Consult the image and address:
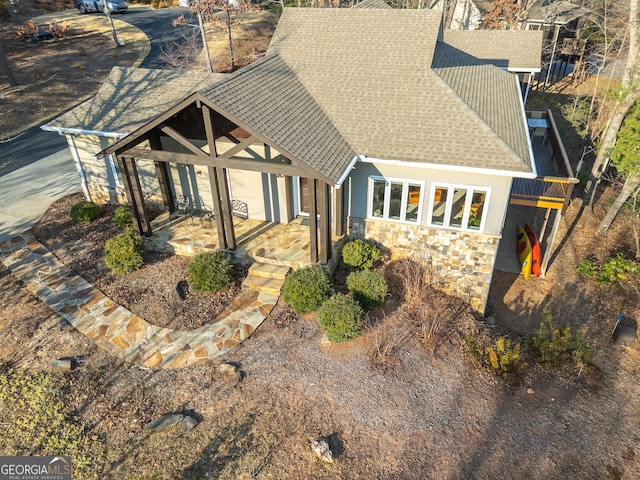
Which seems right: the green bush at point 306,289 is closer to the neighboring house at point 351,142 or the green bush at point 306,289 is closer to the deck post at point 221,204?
the neighboring house at point 351,142

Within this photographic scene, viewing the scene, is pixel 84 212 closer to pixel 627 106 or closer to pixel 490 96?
pixel 490 96

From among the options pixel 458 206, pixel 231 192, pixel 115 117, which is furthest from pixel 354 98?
pixel 115 117

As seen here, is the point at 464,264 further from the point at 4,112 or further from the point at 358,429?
the point at 4,112

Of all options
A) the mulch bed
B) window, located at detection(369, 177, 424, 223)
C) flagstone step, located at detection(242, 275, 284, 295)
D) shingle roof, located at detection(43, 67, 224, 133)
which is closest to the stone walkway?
flagstone step, located at detection(242, 275, 284, 295)

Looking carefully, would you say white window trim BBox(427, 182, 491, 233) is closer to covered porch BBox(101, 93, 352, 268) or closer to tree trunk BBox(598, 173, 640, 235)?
covered porch BBox(101, 93, 352, 268)

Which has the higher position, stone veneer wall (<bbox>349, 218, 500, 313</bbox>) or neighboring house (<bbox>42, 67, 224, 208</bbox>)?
neighboring house (<bbox>42, 67, 224, 208</bbox>)

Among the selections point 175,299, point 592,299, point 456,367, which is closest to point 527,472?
point 456,367
